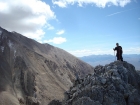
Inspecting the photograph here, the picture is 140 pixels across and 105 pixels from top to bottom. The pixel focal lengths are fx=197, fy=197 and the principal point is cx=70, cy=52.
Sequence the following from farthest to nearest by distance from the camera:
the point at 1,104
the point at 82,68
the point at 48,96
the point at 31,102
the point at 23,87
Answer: the point at 82,68
the point at 48,96
the point at 23,87
the point at 31,102
the point at 1,104

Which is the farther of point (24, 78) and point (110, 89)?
point (24, 78)

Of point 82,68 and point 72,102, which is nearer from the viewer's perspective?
point 72,102

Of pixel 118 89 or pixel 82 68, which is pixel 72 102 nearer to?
pixel 118 89

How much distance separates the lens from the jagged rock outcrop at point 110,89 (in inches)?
704

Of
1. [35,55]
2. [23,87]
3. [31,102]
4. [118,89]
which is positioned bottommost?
[31,102]

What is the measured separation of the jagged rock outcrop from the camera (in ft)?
58.7

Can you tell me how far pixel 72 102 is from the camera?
19422mm

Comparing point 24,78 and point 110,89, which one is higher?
point 110,89

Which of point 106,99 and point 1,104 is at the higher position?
point 106,99

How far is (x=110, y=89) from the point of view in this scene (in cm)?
1856

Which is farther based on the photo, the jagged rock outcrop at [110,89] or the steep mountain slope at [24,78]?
the steep mountain slope at [24,78]

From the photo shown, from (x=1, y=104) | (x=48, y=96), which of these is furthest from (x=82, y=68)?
(x=1, y=104)

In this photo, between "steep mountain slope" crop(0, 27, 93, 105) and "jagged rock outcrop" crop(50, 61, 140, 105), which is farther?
"steep mountain slope" crop(0, 27, 93, 105)

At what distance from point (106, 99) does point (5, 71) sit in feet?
151
